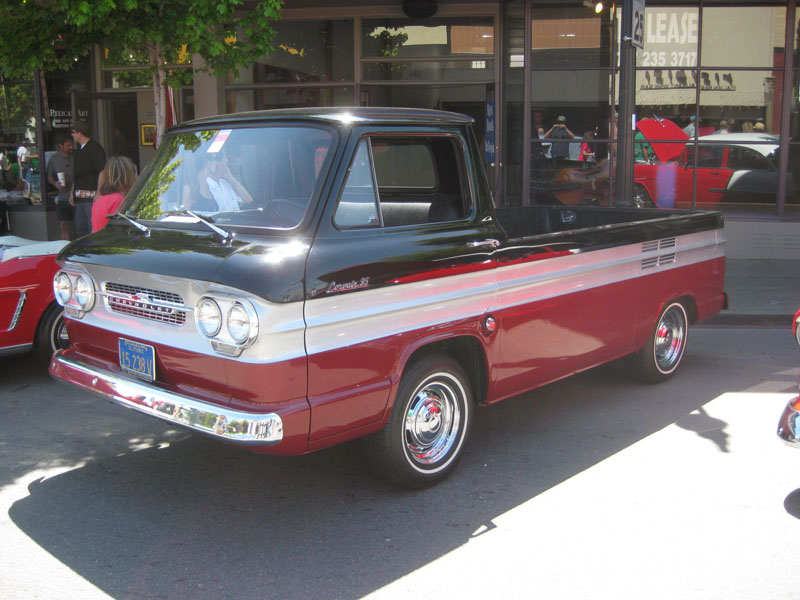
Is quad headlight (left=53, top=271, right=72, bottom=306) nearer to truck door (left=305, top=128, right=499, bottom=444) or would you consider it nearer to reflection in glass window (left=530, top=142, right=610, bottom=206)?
truck door (left=305, top=128, right=499, bottom=444)

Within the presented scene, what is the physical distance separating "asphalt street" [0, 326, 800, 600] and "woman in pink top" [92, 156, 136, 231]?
2.10 meters

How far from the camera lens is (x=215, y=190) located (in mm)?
4516

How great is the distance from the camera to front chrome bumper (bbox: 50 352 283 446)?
3578mm

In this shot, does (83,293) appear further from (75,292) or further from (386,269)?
(386,269)

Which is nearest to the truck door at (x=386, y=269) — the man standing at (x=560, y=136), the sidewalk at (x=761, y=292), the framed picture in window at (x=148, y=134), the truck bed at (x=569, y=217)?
the truck bed at (x=569, y=217)

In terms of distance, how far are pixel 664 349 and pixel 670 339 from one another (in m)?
0.10

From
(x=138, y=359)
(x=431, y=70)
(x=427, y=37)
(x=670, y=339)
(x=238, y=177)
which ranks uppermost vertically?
(x=427, y=37)

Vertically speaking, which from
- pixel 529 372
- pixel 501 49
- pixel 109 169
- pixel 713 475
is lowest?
pixel 713 475

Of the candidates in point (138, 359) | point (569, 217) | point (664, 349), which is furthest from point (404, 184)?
point (664, 349)

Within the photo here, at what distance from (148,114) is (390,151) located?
11.5m

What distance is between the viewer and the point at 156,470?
480 centimetres

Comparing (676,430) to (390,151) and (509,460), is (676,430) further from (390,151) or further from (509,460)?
(390,151)

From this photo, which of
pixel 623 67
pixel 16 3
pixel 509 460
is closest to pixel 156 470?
→ pixel 509 460

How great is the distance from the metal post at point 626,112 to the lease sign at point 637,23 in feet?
0.10
